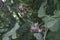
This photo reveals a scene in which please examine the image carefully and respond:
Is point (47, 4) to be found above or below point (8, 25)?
above

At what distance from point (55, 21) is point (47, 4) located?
20 cm

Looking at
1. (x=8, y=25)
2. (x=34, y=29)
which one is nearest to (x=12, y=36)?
(x=34, y=29)

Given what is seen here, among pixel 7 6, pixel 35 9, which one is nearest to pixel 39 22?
pixel 35 9

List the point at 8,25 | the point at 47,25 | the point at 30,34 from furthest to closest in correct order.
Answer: the point at 8,25 → the point at 30,34 → the point at 47,25

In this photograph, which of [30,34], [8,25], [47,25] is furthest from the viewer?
[8,25]

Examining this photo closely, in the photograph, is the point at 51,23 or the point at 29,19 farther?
the point at 29,19

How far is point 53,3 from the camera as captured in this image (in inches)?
47.4

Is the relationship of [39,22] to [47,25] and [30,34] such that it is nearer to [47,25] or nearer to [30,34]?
[30,34]

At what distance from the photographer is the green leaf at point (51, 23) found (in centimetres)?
104

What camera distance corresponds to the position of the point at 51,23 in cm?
104

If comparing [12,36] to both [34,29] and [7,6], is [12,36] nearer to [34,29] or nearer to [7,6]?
[34,29]

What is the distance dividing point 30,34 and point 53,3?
0.21 m

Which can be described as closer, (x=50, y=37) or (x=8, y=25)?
(x=50, y=37)

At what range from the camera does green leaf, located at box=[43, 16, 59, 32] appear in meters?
1.04
